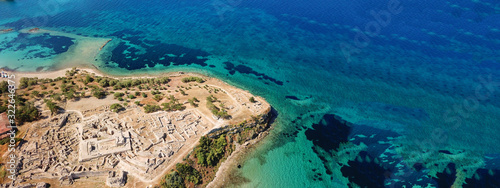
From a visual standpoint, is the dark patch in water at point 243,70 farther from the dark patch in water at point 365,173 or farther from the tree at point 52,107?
the tree at point 52,107

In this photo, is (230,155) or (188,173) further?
(230,155)

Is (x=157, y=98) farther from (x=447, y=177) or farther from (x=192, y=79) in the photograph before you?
(x=447, y=177)

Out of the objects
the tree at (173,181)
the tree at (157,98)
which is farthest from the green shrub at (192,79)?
the tree at (173,181)

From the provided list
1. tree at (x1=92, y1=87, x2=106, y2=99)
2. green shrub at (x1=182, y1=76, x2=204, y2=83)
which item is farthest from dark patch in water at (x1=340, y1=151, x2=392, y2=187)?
tree at (x1=92, y1=87, x2=106, y2=99)

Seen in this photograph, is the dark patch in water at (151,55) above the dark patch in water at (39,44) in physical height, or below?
above

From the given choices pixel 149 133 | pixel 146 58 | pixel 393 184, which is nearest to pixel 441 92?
pixel 393 184

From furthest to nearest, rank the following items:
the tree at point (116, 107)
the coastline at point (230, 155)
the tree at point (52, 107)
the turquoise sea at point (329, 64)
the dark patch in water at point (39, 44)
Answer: the dark patch in water at point (39, 44) → the tree at point (116, 107) → the tree at point (52, 107) → the turquoise sea at point (329, 64) → the coastline at point (230, 155)

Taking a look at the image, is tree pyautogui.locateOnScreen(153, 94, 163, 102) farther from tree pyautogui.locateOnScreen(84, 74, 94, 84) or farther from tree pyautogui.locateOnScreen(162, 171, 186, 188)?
tree pyautogui.locateOnScreen(162, 171, 186, 188)

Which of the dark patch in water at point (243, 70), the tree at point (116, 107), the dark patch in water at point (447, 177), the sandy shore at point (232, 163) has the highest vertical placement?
the dark patch in water at point (243, 70)

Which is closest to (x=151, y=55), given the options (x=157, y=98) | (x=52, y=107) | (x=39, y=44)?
(x=157, y=98)
